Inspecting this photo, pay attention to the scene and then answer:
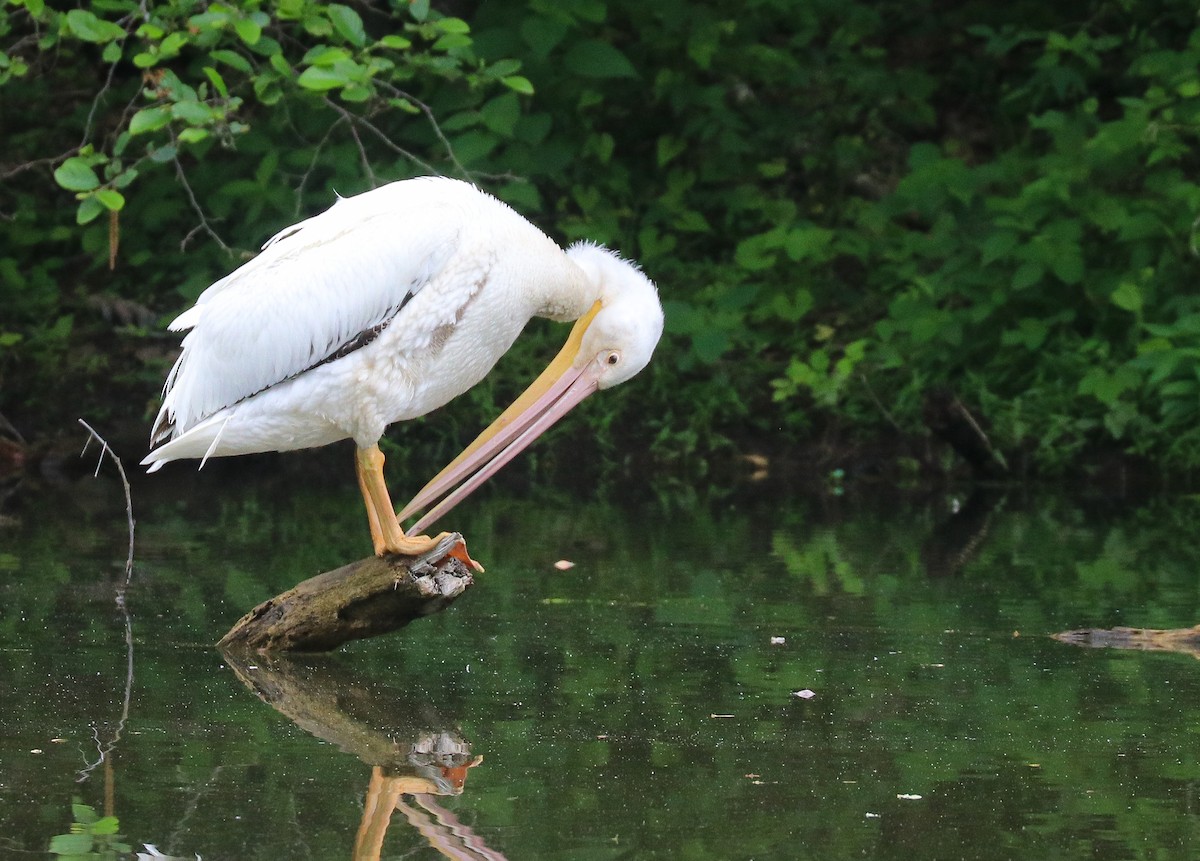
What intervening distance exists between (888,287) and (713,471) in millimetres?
1698

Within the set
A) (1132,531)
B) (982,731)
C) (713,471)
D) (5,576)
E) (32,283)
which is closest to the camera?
(982,731)

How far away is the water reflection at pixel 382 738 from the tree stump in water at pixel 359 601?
9 cm

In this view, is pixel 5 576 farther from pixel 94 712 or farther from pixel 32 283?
pixel 32 283

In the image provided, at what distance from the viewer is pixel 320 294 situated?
5.33m

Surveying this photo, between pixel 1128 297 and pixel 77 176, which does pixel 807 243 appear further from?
pixel 77 176

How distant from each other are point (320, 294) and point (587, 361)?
888mm

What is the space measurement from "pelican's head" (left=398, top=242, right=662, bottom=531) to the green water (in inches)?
22.3

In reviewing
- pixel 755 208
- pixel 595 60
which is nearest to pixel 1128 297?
pixel 755 208

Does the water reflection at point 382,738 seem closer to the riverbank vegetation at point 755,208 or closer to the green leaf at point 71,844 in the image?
the green leaf at point 71,844

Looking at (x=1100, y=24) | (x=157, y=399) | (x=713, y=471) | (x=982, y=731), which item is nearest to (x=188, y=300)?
(x=157, y=399)

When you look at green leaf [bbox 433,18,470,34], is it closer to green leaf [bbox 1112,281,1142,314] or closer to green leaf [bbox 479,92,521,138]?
green leaf [bbox 479,92,521,138]

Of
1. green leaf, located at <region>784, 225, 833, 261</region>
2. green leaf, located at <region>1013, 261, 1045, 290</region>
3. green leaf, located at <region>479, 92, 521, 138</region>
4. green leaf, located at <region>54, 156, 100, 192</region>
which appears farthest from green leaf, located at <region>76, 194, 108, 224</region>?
green leaf, located at <region>1013, 261, 1045, 290</region>

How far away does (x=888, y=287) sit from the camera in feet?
37.5

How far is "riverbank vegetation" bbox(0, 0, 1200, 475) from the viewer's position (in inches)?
408
